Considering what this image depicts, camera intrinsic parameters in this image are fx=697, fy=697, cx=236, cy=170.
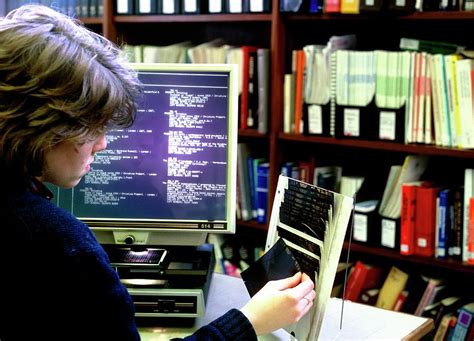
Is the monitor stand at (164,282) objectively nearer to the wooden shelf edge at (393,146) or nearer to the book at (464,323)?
the wooden shelf edge at (393,146)

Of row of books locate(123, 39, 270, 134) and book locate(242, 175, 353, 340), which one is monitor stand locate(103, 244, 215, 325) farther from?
row of books locate(123, 39, 270, 134)

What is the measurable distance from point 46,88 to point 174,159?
587 millimetres

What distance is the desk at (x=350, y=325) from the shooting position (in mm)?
1367

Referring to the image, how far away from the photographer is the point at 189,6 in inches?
112

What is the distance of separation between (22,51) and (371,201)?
6.10 feet

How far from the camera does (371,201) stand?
2588 mm

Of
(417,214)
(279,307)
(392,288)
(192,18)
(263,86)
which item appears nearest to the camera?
(279,307)

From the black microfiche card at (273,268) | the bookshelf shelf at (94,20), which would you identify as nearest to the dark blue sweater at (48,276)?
the black microfiche card at (273,268)

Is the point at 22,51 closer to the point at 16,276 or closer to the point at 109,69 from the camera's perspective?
the point at 109,69

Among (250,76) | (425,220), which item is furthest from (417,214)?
(250,76)

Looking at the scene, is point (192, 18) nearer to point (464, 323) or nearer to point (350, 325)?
point (464, 323)

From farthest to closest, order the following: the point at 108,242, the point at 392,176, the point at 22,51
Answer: the point at 392,176
the point at 108,242
the point at 22,51

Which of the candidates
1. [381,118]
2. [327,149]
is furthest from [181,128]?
[327,149]

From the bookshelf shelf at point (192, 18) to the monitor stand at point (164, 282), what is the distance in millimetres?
1425
